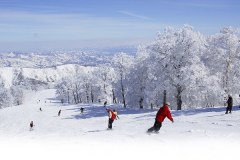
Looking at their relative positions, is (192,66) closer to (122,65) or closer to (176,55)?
(176,55)

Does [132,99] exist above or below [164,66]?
below

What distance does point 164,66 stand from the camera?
53.4 m

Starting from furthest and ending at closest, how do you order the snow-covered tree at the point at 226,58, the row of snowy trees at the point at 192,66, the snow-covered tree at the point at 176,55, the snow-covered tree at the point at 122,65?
the snow-covered tree at the point at 122,65, the snow-covered tree at the point at 226,58, the snow-covered tree at the point at 176,55, the row of snowy trees at the point at 192,66

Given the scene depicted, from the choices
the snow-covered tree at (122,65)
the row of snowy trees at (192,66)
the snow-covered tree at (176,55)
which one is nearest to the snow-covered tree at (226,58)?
the row of snowy trees at (192,66)

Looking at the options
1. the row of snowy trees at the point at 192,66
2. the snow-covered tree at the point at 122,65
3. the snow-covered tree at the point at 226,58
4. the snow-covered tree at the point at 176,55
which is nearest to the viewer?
the row of snowy trees at the point at 192,66

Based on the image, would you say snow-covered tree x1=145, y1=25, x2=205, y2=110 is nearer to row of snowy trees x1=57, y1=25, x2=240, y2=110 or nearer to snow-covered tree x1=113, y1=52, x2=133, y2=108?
row of snowy trees x1=57, y1=25, x2=240, y2=110

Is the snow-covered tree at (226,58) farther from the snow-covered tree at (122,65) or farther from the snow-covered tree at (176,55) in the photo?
the snow-covered tree at (122,65)

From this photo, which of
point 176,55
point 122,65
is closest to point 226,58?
point 176,55

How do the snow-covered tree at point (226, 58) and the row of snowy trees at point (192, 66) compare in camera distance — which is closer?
the row of snowy trees at point (192, 66)

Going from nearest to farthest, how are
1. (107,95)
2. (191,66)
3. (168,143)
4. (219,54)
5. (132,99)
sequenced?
(168,143) → (191,66) → (219,54) → (132,99) → (107,95)

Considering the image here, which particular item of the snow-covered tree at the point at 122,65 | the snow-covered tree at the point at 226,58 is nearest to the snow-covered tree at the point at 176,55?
the snow-covered tree at the point at 226,58

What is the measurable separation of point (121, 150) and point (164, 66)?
37.0 meters

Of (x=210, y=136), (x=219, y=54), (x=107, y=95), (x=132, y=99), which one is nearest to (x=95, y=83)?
(x=107, y=95)

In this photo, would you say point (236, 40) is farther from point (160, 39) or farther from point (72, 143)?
point (72, 143)
